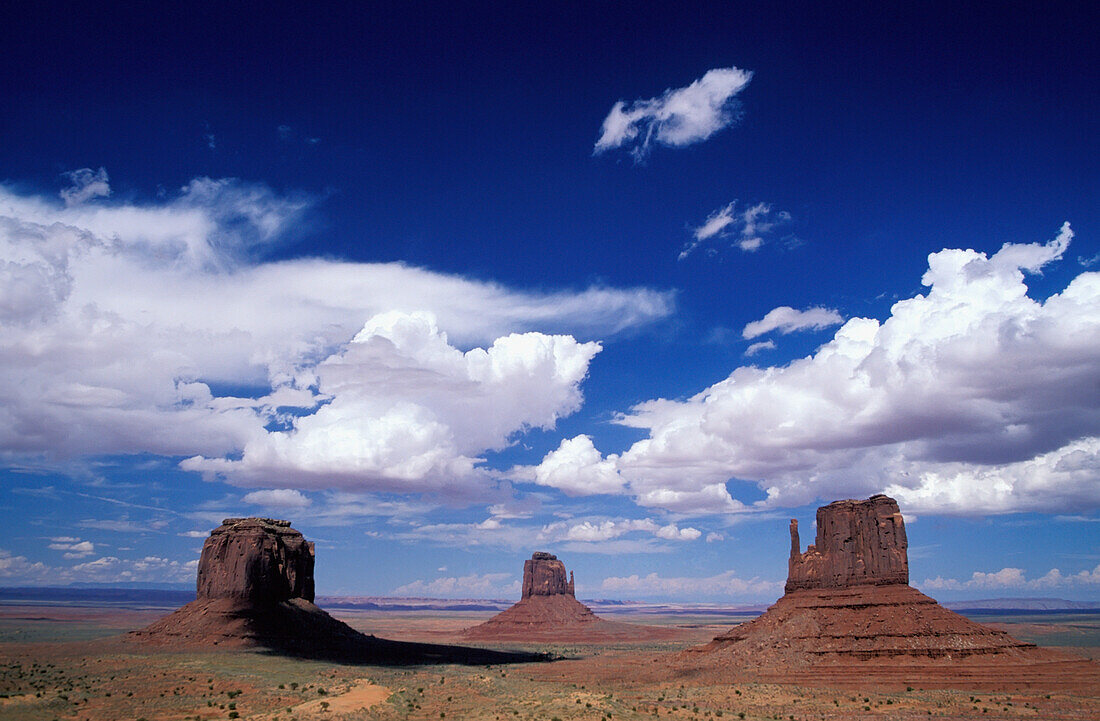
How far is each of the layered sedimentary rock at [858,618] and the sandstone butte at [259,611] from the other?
47.4 metres

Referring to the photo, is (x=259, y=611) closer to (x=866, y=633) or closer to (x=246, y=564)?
(x=246, y=564)

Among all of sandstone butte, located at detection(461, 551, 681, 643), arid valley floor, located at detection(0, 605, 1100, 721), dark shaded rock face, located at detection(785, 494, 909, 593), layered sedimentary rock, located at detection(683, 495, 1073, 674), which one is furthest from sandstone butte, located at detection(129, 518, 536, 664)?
sandstone butte, located at detection(461, 551, 681, 643)

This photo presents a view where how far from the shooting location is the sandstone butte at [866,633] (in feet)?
213

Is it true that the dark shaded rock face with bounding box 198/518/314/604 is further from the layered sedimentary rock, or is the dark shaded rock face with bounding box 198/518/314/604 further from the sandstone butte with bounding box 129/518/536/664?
the layered sedimentary rock

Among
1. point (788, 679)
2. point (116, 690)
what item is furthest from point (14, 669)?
point (788, 679)

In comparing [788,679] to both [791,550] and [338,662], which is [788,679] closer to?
[791,550]

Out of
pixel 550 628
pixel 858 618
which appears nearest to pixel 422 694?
pixel 858 618

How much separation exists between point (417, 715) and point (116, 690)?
27.3 meters

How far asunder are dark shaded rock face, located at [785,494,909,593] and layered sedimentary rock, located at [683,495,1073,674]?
103 millimetres

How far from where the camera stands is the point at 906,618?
2773 inches

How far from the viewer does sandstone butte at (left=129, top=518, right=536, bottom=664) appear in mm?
88438

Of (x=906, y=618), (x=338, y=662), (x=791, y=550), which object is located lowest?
(x=338, y=662)

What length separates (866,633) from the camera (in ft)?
230

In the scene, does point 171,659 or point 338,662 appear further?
point 338,662
